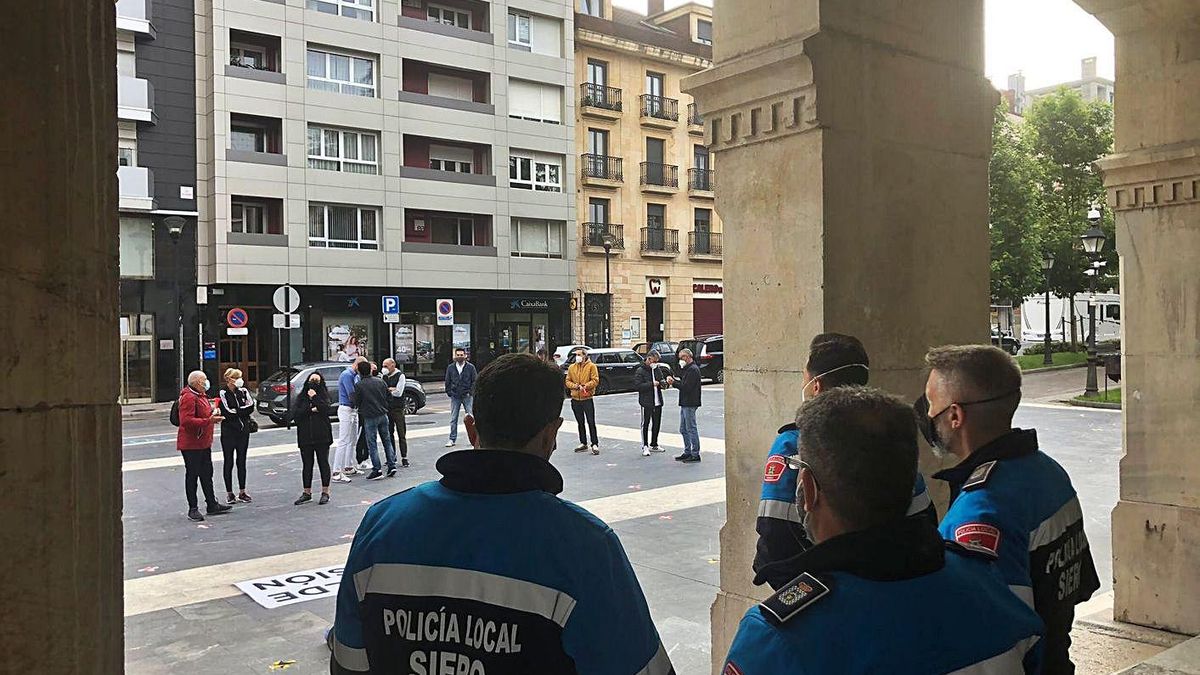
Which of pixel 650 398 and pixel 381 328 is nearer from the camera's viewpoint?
pixel 650 398

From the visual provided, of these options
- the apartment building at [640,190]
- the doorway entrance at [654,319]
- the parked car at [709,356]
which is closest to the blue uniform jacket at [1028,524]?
the parked car at [709,356]

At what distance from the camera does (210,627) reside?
240 inches

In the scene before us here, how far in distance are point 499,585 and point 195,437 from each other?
922 cm

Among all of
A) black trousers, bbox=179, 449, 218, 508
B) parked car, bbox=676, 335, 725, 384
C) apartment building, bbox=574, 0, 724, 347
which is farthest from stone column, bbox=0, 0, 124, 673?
apartment building, bbox=574, 0, 724, 347

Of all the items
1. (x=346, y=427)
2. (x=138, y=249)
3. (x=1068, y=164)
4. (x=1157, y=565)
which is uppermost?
(x=1068, y=164)

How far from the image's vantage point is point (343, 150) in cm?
3173

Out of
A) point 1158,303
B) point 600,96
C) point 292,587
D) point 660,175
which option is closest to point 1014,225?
point 660,175

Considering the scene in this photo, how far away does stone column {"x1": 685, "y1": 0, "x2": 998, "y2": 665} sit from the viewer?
3766 millimetres

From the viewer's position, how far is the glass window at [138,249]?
27516 millimetres

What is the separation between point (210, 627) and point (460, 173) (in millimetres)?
29302

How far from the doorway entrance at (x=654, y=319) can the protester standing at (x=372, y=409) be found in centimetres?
2835

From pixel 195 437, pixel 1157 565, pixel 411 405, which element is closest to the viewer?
pixel 1157 565

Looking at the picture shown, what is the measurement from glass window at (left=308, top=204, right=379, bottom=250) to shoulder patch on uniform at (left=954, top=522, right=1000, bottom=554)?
30.8 meters

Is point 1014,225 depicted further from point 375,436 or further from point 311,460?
point 311,460
